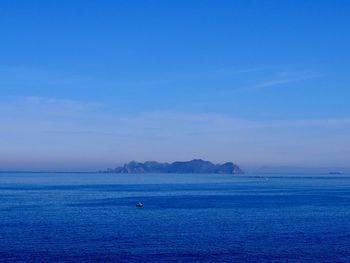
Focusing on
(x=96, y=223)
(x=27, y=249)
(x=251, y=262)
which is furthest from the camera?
(x=96, y=223)

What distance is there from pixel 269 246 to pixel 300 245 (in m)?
4.72

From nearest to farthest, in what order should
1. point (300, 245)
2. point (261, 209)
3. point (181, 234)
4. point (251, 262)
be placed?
point (251, 262)
point (300, 245)
point (181, 234)
point (261, 209)

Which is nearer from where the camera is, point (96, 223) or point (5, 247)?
point (5, 247)

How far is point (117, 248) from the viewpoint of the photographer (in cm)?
6581

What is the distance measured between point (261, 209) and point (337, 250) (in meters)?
55.5

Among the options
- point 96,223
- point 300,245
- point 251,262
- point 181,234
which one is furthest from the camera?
point 96,223

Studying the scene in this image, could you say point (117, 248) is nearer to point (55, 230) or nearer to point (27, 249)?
point (27, 249)

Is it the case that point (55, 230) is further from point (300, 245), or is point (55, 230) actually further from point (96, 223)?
point (300, 245)

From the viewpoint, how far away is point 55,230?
81.0m

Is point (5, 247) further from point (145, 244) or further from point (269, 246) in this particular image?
point (269, 246)

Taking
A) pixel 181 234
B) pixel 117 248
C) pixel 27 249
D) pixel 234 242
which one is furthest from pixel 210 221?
pixel 27 249

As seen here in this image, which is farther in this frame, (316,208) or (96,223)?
(316,208)

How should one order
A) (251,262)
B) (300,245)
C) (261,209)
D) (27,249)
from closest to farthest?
(251,262) < (27,249) < (300,245) < (261,209)

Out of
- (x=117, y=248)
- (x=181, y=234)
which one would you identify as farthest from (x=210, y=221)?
(x=117, y=248)
